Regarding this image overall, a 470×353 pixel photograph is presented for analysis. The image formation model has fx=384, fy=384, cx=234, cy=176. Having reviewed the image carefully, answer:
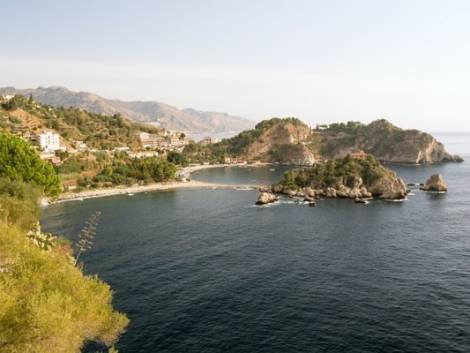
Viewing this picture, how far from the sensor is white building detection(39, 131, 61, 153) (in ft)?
589

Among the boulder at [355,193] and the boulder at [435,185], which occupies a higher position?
the boulder at [435,185]

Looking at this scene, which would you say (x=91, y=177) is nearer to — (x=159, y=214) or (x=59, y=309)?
(x=159, y=214)

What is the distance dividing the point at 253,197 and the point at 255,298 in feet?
284

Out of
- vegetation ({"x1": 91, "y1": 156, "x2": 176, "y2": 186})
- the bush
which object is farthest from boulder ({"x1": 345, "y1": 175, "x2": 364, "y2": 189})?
the bush

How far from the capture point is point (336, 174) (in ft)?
469

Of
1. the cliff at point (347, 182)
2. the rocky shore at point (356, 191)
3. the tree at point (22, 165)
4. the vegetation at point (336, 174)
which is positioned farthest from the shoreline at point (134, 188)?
the rocky shore at point (356, 191)

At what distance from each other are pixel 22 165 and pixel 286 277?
230 ft

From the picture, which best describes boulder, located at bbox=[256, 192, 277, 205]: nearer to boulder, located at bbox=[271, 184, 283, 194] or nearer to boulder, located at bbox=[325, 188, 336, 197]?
boulder, located at bbox=[271, 184, 283, 194]

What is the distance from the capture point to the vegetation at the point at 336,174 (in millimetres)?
140125

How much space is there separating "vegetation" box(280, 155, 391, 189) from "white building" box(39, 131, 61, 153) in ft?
367

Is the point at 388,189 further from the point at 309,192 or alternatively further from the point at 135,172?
the point at 135,172

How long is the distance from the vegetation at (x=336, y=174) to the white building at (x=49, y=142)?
112 meters

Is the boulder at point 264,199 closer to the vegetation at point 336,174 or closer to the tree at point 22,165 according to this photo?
the vegetation at point 336,174

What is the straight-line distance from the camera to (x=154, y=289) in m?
55.5
